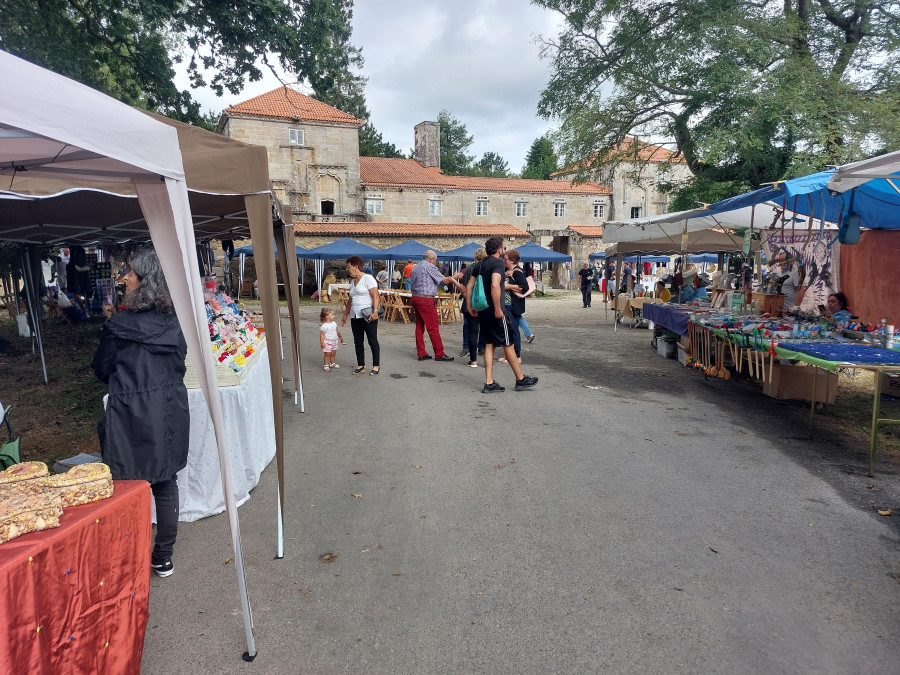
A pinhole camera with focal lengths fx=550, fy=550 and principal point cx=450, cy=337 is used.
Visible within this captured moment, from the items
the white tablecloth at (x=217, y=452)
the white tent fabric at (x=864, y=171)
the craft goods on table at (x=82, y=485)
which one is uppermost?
the white tent fabric at (x=864, y=171)

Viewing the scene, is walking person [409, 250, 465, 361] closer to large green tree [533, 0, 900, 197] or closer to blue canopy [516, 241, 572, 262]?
large green tree [533, 0, 900, 197]

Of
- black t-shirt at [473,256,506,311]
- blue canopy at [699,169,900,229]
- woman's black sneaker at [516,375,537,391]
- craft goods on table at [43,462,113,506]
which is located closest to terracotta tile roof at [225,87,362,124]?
black t-shirt at [473,256,506,311]

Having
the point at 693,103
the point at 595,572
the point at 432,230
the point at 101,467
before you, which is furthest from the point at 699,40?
the point at 432,230

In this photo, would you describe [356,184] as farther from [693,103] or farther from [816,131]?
[816,131]

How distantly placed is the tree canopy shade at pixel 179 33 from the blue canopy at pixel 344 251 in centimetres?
1205

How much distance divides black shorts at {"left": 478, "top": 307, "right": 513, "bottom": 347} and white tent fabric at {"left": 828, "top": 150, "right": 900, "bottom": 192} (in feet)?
12.0

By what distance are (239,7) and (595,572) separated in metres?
9.88

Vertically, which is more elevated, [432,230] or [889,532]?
[432,230]

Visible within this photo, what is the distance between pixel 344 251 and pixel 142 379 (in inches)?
842

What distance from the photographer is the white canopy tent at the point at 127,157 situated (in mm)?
1768

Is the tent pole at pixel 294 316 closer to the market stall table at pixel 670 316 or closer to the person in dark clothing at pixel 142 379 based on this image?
the person in dark clothing at pixel 142 379

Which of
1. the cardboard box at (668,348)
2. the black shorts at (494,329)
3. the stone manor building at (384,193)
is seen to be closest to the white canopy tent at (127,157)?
the black shorts at (494,329)

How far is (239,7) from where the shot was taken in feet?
29.4

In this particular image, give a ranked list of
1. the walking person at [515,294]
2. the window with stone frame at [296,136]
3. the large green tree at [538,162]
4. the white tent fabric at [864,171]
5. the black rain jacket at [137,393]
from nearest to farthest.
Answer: the black rain jacket at [137,393] → the white tent fabric at [864,171] → the walking person at [515,294] → the window with stone frame at [296,136] → the large green tree at [538,162]
